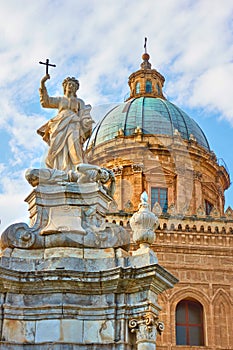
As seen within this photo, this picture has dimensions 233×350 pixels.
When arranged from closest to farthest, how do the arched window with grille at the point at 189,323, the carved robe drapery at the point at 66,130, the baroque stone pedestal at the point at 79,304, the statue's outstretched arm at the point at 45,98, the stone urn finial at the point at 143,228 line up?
the baroque stone pedestal at the point at 79,304 → the stone urn finial at the point at 143,228 → the carved robe drapery at the point at 66,130 → the statue's outstretched arm at the point at 45,98 → the arched window with grille at the point at 189,323

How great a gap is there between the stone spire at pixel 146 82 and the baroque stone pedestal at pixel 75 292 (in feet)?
112

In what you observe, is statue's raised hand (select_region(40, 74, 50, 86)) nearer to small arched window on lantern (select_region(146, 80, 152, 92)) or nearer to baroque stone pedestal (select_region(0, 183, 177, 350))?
baroque stone pedestal (select_region(0, 183, 177, 350))

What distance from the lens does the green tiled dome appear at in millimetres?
38844

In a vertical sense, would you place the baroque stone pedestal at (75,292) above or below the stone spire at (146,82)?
below

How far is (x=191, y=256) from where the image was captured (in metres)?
29.7

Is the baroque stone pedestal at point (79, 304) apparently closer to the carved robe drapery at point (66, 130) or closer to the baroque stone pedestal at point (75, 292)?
the baroque stone pedestal at point (75, 292)

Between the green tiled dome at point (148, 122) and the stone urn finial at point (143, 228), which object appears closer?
the stone urn finial at point (143, 228)

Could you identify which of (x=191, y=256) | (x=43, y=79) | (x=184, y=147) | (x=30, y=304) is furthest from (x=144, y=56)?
(x=30, y=304)

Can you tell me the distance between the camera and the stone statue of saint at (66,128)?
10922 millimetres

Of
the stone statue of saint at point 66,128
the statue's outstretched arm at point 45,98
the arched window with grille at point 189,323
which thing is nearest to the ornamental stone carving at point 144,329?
the stone statue of saint at point 66,128

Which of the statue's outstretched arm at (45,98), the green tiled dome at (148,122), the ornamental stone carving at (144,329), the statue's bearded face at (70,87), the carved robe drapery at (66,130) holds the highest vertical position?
the green tiled dome at (148,122)

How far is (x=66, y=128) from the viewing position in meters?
11.0

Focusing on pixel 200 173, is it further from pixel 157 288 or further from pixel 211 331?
pixel 157 288

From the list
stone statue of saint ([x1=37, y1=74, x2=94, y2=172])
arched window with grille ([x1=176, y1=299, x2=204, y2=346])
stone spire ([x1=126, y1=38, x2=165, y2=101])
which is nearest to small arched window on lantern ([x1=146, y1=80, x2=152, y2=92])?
stone spire ([x1=126, y1=38, x2=165, y2=101])
